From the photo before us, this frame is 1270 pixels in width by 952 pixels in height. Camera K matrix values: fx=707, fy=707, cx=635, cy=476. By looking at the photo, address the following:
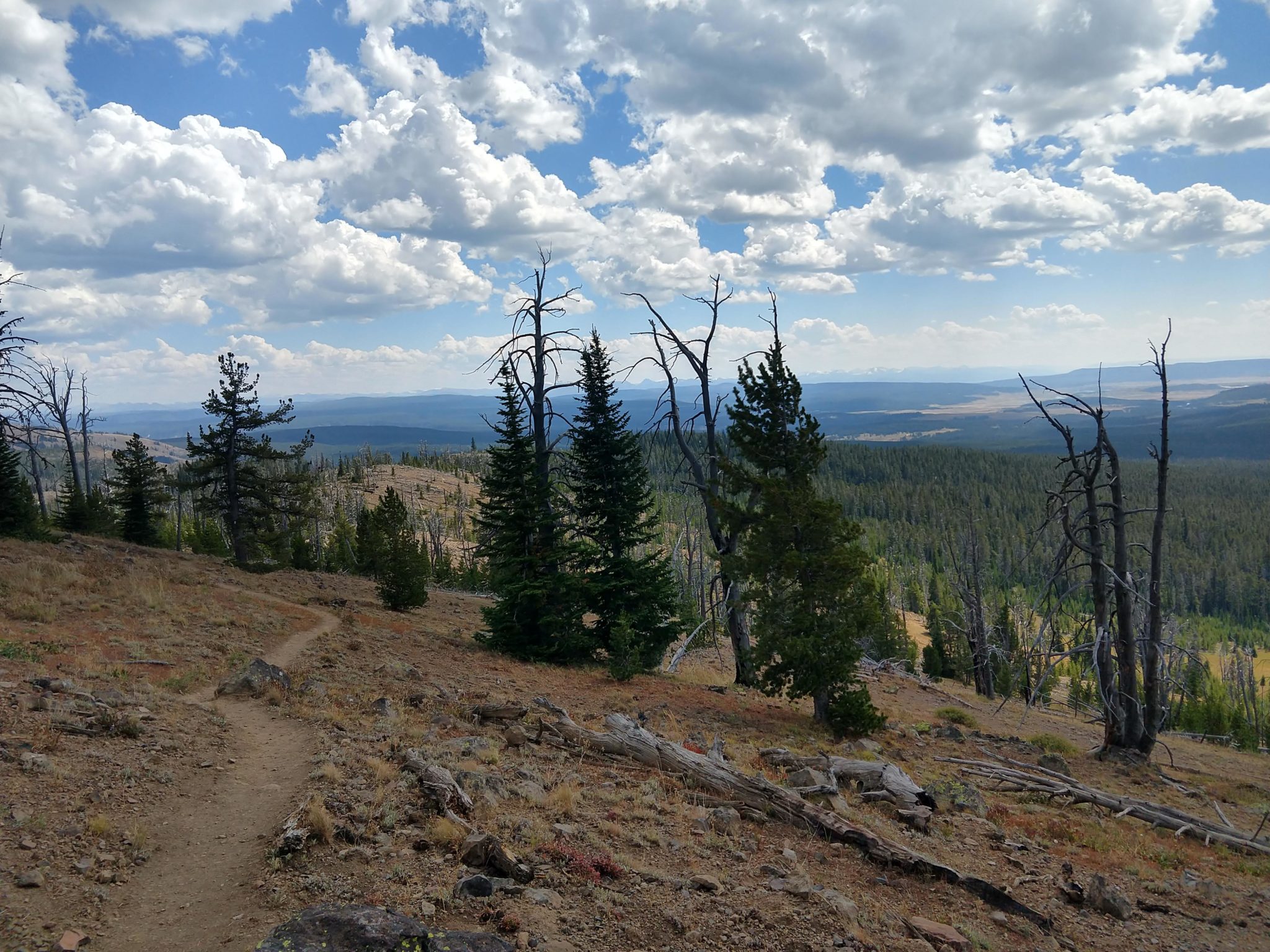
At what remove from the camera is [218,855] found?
698 centimetres

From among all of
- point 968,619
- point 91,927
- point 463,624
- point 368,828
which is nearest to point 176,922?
point 91,927

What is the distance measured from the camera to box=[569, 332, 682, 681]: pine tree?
75.7 ft

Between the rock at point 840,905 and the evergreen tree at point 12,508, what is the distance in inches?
1293

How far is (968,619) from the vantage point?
43000mm

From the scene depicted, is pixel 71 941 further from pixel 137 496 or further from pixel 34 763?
pixel 137 496

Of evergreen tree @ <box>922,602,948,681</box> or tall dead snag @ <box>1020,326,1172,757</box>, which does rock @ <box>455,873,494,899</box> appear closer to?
tall dead snag @ <box>1020,326,1172,757</box>

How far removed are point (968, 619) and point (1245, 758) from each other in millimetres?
18890

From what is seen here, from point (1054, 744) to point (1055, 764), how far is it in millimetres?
4018

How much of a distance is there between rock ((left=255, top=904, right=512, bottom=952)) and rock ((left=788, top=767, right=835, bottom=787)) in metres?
6.57

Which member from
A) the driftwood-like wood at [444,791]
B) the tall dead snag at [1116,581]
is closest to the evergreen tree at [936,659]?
the tall dead snag at [1116,581]

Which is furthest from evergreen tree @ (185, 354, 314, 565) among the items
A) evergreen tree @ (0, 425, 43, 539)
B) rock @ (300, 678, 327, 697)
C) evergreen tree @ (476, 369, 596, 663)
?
rock @ (300, 678, 327, 697)

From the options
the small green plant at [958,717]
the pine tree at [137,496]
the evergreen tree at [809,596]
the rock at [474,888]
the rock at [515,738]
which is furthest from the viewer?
the pine tree at [137,496]

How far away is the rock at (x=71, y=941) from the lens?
5.16 metres

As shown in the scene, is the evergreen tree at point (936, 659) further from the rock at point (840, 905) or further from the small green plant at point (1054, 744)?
the rock at point (840, 905)
